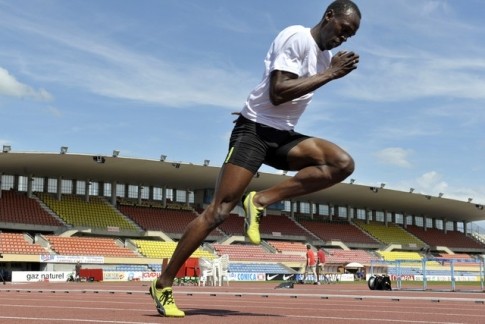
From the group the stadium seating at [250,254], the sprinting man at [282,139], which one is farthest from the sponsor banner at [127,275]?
the sprinting man at [282,139]

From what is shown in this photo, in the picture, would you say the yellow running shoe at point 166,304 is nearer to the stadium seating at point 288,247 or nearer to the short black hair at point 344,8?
the short black hair at point 344,8

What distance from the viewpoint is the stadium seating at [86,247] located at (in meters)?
37.4

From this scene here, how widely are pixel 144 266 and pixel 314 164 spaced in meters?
34.9

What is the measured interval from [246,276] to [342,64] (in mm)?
32694

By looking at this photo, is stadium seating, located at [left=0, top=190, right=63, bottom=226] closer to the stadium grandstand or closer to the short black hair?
the stadium grandstand

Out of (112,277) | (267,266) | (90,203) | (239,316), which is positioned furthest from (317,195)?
(239,316)

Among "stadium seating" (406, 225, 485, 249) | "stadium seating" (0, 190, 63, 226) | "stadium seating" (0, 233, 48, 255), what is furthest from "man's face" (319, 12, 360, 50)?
"stadium seating" (406, 225, 485, 249)

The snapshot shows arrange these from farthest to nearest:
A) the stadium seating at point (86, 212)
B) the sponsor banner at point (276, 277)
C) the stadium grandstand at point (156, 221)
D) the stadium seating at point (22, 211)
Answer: the stadium seating at point (86, 212) < the stadium seating at point (22, 211) < the sponsor banner at point (276, 277) < the stadium grandstand at point (156, 221)

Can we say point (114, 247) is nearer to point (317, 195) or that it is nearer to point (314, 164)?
point (317, 195)

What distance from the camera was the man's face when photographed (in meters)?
5.25

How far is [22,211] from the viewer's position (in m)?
41.3

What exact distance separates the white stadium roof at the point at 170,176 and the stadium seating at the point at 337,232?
205 cm

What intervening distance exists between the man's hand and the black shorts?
62 centimetres

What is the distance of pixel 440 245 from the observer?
64625 mm
